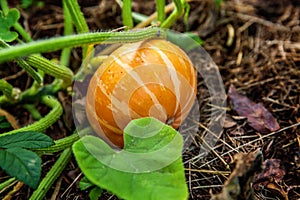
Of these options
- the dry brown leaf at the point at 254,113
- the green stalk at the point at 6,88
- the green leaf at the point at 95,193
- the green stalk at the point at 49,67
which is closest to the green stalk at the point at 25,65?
the green stalk at the point at 49,67

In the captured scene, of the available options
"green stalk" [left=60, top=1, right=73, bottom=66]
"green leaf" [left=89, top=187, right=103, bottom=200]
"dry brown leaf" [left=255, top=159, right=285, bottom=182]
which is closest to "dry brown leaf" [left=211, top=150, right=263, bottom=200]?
"dry brown leaf" [left=255, top=159, right=285, bottom=182]

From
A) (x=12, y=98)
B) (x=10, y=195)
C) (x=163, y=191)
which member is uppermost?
(x=163, y=191)

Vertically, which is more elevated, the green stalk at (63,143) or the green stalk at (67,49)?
the green stalk at (67,49)

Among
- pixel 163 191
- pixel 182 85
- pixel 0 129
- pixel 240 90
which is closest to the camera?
pixel 163 191

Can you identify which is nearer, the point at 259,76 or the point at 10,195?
the point at 10,195

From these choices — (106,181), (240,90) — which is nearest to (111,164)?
(106,181)

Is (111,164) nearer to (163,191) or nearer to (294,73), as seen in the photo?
(163,191)

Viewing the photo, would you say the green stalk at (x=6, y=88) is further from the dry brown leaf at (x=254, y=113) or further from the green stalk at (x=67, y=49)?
the dry brown leaf at (x=254, y=113)
